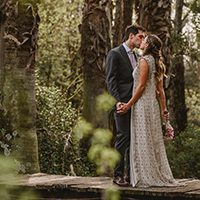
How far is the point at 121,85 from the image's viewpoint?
26.0 feet

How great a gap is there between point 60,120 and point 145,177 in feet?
23.4

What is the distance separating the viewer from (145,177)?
7.95m

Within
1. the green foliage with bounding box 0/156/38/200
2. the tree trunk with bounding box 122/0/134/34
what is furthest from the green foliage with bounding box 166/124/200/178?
the green foliage with bounding box 0/156/38/200

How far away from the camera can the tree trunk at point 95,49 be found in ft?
43.7

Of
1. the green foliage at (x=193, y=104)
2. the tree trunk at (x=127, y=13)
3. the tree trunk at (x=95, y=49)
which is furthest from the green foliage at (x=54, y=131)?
the green foliage at (x=193, y=104)

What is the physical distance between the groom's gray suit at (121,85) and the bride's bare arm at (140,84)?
0.14 metres

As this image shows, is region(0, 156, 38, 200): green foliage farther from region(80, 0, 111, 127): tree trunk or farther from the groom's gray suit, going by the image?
region(80, 0, 111, 127): tree trunk

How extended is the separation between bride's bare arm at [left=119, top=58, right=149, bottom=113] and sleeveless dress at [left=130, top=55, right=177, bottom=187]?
0.07 metres

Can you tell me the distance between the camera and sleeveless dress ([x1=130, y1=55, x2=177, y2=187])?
7883 mm

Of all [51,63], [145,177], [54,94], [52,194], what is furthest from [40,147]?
[51,63]

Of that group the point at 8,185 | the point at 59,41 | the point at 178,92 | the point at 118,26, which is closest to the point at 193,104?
the point at 59,41

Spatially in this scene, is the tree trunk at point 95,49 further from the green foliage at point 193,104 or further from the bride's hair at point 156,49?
the green foliage at point 193,104

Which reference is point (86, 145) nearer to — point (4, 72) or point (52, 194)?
point (4, 72)

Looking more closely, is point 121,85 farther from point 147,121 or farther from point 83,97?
point 83,97
